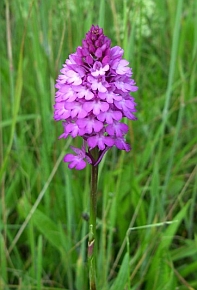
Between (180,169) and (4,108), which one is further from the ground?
(4,108)

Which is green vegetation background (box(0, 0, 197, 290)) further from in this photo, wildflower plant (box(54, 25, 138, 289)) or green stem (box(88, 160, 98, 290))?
wildflower plant (box(54, 25, 138, 289))

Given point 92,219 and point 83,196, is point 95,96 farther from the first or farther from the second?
point 83,196

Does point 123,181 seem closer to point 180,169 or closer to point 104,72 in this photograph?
point 180,169

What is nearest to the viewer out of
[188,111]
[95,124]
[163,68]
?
[95,124]

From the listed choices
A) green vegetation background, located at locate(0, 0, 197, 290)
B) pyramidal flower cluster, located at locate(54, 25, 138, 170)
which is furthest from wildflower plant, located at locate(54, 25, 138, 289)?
green vegetation background, located at locate(0, 0, 197, 290)

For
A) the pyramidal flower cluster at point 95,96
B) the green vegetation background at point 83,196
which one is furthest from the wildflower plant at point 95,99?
the green vegetation background at point 83,196

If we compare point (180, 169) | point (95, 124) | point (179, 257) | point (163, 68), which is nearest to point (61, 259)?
point (179, 257)

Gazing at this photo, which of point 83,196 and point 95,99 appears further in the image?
point 83,196

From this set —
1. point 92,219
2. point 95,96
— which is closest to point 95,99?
point 95,96

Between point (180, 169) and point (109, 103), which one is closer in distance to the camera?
point (109, 103)
